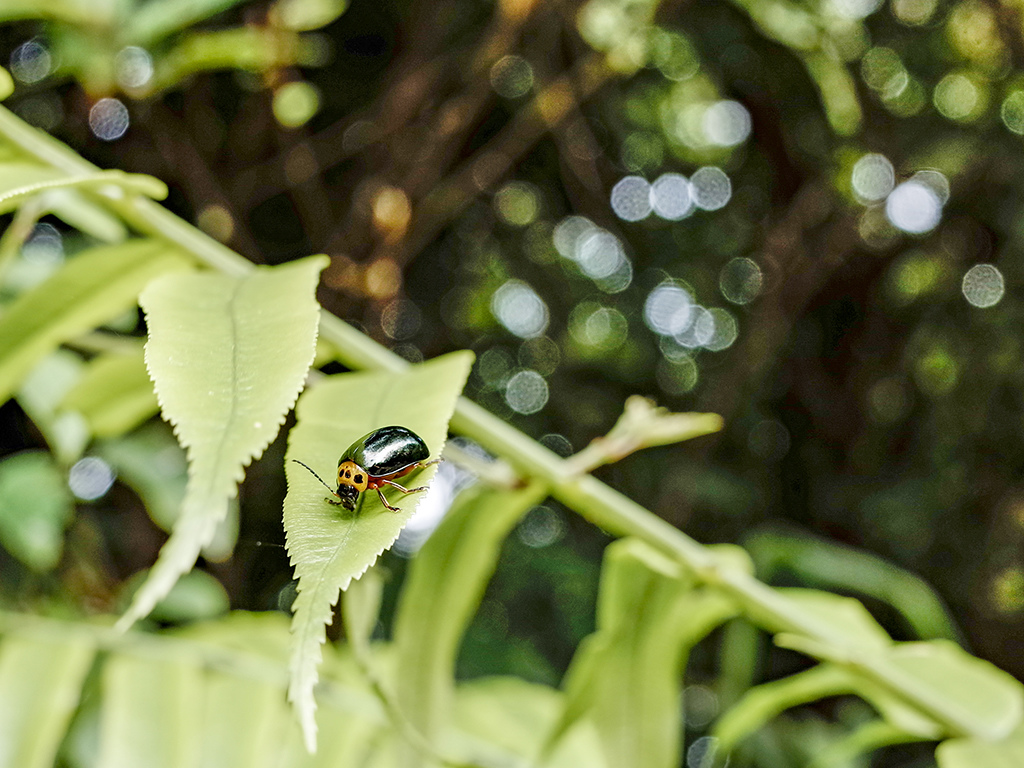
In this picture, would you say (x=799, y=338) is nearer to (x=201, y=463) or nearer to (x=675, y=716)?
(x=675, y=716)

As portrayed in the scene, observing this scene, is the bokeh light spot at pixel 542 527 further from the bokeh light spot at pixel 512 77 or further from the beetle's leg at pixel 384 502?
the beetle's leg at pixel 384 502

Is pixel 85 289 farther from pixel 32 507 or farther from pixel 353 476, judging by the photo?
pixel 32 507

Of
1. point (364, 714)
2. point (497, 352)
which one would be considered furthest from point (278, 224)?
point (364, 714)

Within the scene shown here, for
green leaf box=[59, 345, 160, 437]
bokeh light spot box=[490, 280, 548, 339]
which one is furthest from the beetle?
bokeh light spot box=[490, 280, 548, 339]

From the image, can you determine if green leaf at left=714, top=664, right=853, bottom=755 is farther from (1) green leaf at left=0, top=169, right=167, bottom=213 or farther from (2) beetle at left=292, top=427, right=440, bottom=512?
(1) green leaf at left=0, top=169, right=167, bottom=213

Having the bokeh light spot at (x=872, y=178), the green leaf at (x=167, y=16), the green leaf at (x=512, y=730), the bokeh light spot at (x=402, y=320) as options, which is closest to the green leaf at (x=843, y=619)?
the green leaf at (x=512, y=730)
